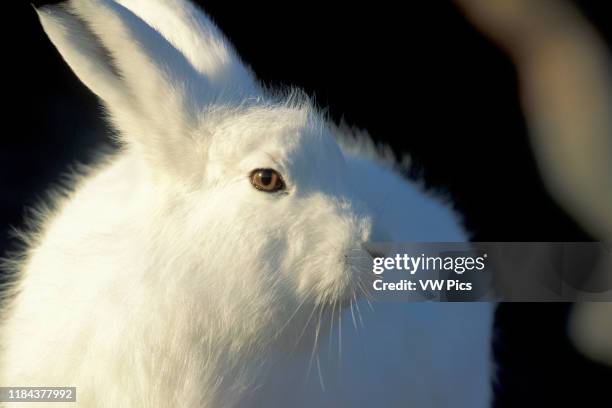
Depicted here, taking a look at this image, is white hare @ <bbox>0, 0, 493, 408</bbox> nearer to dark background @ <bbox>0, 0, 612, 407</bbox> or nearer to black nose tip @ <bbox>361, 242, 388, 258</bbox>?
black nose tip @ <bbox>361, 242, 388, 258</bbox>

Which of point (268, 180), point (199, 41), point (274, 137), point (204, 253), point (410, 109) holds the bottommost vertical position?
point (204, 253)

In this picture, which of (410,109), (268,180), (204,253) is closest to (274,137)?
(268,180)

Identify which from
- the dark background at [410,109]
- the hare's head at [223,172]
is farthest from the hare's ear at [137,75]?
the dark background at [410,109]

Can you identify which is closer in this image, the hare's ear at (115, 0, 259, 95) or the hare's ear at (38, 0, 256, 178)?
the hare's ear at (38, 0, 256, 178)

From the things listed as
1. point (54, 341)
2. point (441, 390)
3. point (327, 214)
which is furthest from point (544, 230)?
point (54, 341)

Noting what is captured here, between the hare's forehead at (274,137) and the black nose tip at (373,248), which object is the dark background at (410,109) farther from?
the black nose tip at (373,248)

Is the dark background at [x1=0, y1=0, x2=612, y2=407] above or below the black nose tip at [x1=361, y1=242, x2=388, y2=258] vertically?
above

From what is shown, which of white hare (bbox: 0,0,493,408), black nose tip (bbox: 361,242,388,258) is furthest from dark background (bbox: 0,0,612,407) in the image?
black nose tip (bbox: 361,242,388,258)

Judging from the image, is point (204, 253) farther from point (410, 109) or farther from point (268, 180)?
→ point (410, 109)
